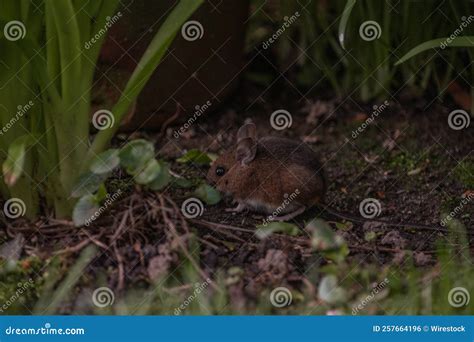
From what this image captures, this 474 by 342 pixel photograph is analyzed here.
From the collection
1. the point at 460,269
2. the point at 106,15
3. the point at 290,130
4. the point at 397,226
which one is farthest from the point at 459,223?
the point at 106,15

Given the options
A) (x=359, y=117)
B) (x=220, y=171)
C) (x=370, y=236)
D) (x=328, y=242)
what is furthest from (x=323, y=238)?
(x=359, y=117)

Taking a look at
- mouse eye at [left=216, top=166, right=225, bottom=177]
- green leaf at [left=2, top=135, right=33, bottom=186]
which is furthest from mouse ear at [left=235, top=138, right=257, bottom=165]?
Result: green leaf at [left=2, top=135, right=33, bottom=186]

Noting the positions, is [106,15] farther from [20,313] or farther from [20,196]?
[20,313]

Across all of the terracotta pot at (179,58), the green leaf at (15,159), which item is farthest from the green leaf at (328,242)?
the terracotta pot at (179,58)

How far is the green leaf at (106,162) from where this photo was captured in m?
4.00

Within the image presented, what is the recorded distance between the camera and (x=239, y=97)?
19.9 feet

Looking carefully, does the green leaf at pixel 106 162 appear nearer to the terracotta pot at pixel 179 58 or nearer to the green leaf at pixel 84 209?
the green leaf at pixel 84 209

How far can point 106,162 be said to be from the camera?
402 centimetres

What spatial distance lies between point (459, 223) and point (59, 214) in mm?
1795

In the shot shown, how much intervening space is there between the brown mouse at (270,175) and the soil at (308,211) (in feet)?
0.26

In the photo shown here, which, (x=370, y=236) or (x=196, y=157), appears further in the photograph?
(x=196, y=157)

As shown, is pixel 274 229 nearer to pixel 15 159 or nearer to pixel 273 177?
pixel 273 177

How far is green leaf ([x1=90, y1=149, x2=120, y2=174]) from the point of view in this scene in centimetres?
400

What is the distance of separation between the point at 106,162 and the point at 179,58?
1.57 meters
